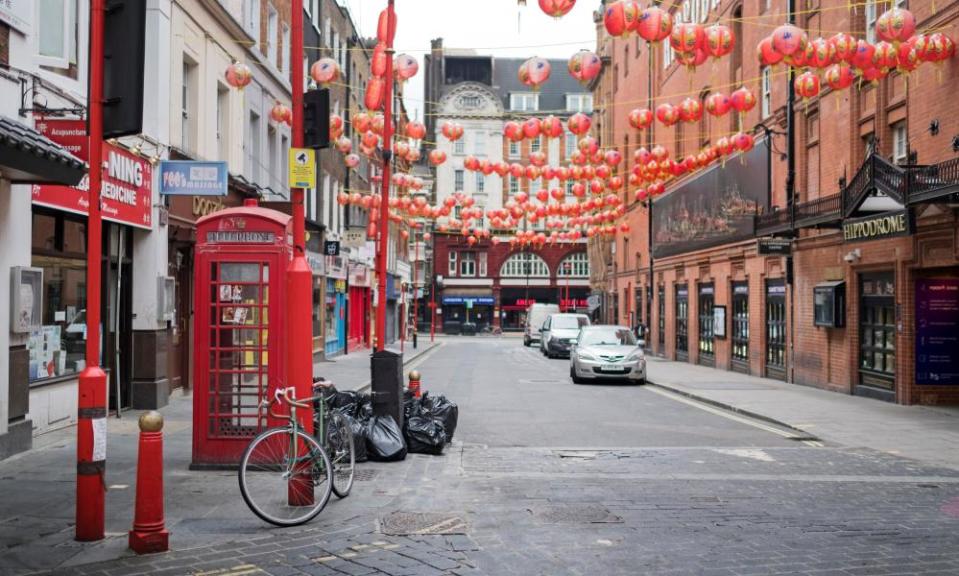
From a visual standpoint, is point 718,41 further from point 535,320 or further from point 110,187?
point 535,320

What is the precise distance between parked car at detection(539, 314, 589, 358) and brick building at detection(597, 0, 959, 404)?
4308mm

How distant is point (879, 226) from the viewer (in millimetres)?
15367

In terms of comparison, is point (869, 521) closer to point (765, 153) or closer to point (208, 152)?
point (208, 152)

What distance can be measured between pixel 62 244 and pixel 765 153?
1944 centimetres

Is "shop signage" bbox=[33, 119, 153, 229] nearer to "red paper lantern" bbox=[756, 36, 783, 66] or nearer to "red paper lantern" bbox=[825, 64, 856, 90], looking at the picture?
"red paper lantern" bbox=[756, 36, 783, 66]

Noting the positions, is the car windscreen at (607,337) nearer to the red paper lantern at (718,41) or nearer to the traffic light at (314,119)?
the red paper lantern at (718,41)

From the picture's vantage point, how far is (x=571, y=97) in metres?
80.8

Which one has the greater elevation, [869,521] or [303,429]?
[303,429]

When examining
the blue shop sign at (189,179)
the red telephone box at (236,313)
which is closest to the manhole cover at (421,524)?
the red telephone box at (236,313)

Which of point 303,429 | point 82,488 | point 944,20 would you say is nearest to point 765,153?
point 944,20

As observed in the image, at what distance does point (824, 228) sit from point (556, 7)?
11312 mm

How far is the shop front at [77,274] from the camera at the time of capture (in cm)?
1098

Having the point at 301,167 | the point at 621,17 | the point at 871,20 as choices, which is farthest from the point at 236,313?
the point at 871,20

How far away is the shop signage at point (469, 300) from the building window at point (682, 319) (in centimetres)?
4318
